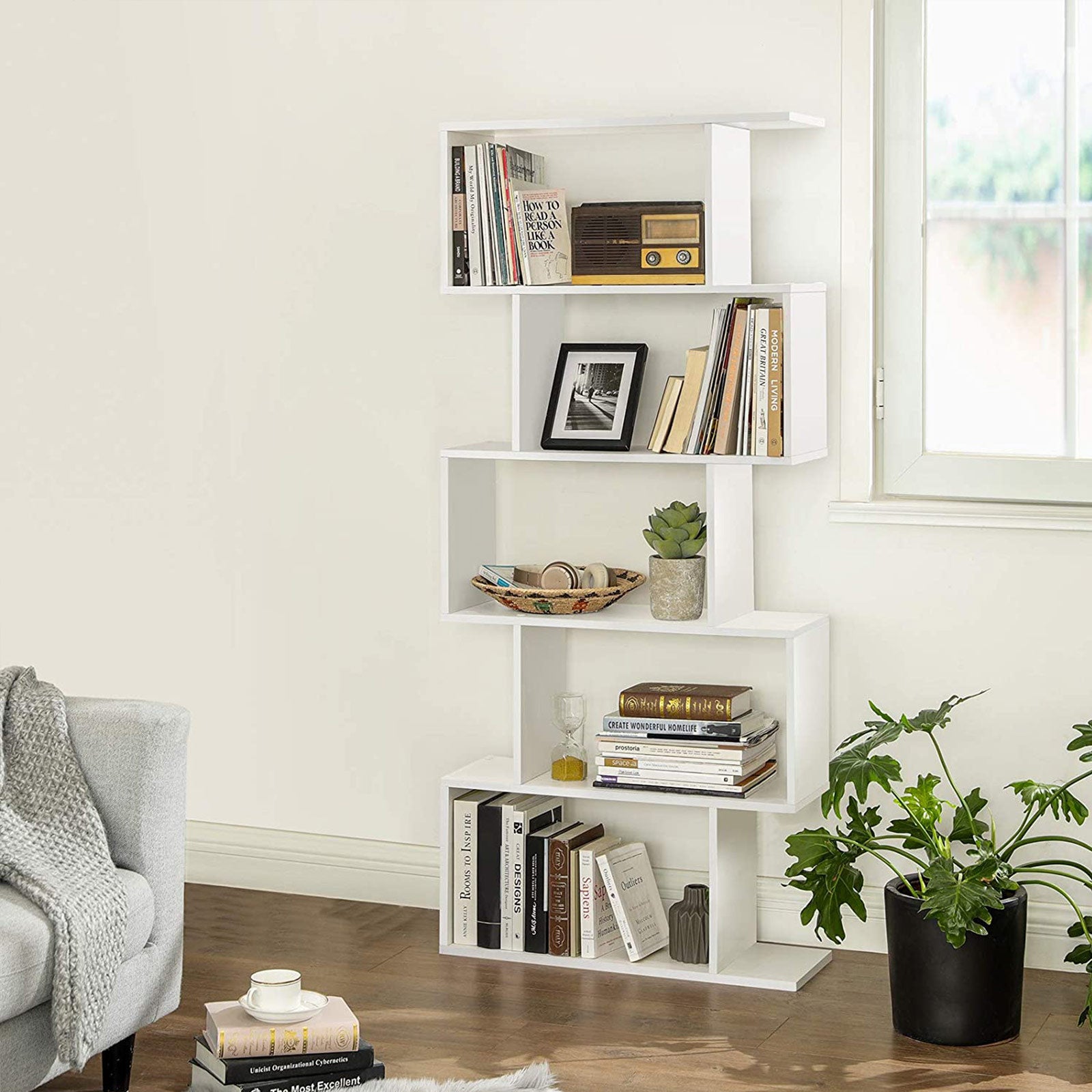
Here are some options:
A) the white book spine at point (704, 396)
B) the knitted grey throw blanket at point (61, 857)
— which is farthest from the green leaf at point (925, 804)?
the knitted grey throw blanket at point (61, 857)

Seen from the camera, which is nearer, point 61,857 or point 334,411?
point 61,857

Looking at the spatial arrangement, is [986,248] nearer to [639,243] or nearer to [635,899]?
[639,243]

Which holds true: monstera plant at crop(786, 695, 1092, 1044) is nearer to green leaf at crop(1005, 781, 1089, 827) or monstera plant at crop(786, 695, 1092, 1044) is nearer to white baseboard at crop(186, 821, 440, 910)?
green leaf at crop(1005, 781, 1089, 827)

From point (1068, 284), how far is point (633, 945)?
1657mm

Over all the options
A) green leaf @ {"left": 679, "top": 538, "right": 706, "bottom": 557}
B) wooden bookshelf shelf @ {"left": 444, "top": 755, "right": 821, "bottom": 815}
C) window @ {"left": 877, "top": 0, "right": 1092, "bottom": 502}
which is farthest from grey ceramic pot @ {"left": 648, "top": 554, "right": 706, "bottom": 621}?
window @ {"left": 877, "top": 0, "right": 1092, "bottom": 502}

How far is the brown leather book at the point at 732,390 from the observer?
3.46 metres

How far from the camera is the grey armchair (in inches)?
115

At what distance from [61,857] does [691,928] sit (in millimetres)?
1368

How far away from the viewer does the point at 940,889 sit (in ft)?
10.2

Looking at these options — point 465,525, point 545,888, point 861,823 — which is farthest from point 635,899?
point 465,525

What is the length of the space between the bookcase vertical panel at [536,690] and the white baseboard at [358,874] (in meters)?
0.40

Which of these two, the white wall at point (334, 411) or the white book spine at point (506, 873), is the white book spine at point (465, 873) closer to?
the white book spine at point (506, 873)

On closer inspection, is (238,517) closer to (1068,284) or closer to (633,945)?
(633,945)

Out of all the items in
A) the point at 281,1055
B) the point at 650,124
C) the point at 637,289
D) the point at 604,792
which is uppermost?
the point at 650,124
